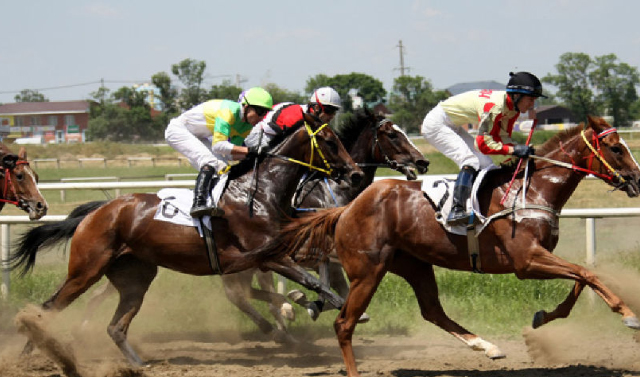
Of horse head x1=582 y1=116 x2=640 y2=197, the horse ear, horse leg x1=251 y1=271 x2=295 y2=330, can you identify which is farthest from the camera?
horse leg x1=251 y1=271 x2=295 y2=330

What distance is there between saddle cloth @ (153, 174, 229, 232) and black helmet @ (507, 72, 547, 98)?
1.95m

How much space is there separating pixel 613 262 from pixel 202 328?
340cm

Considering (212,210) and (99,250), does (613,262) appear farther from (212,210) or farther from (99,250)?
(99,250)

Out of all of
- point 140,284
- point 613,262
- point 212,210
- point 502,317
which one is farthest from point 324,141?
point 613,262

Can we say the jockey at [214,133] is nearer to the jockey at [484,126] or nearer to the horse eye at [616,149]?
the jockey at [484,126]

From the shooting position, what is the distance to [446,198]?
4.70 meters

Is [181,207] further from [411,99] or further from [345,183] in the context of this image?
[411,99]

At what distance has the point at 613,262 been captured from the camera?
20.8ft

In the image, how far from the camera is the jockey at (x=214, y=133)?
5.19 m

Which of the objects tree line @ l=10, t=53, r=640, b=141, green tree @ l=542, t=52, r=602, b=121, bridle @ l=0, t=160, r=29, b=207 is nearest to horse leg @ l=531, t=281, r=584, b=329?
bridle @ l=0, t=160, r=29, b=207

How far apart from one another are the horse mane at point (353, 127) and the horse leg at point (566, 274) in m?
2.39

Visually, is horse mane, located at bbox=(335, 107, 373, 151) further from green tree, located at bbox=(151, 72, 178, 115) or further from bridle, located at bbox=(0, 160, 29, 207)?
green tree, located at bbox=(151, 72, 178, 115)

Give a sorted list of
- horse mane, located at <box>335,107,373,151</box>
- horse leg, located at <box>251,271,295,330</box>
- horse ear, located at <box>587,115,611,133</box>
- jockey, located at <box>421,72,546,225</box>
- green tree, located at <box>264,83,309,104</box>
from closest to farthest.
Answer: horse ear, located at <box>587,115,611,133</box>
jockey, located at <box>421,72,546,225</box>
horse leg, located at <box>251,271,295,330</box>
horse mane, located at <box>335,107,373,151</box>
green tree, located at <box>264,83,309,104</box>

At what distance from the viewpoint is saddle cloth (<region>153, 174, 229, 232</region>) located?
516 centimetres
